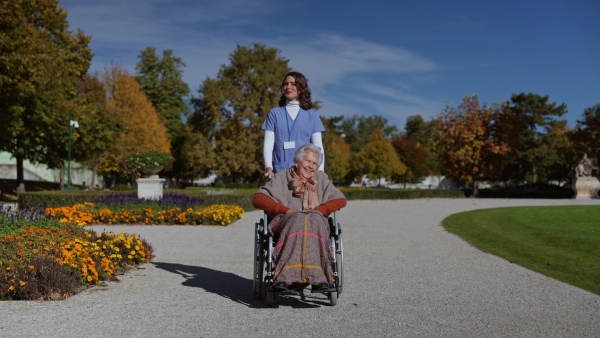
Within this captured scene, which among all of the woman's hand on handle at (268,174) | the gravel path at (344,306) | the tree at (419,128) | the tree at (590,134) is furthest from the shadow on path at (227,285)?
the tree at (419,128)

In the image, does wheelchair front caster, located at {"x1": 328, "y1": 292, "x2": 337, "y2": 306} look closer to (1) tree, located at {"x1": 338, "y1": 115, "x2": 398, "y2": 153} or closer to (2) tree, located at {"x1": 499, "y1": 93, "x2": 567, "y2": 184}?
(2) tree, located at {"x1": 499, "y1": 93, "x2": 567, "y2": 184}

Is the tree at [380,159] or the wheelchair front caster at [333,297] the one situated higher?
the tree at [380,159]

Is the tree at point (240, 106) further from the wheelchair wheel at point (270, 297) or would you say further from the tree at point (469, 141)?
the wheelchair wheel at point (270, 297)

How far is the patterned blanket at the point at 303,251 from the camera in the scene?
5.30 metres

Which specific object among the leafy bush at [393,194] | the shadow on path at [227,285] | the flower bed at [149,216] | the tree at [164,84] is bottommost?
the shadow on path at [227,285]

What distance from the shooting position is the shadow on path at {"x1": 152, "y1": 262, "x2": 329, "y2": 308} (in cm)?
604

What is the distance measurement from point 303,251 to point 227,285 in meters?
2.10

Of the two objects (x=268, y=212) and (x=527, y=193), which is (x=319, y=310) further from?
(x=527, y=193)

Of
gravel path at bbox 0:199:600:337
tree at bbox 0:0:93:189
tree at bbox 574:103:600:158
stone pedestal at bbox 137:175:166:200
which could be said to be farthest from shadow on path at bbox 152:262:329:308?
tree at bbox 574:103:600:158

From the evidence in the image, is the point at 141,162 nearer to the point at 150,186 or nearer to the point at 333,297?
the point at 150,186

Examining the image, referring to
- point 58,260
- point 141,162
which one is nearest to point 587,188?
point 141,162

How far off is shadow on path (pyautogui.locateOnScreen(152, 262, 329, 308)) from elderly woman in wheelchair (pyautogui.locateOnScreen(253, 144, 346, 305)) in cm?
22

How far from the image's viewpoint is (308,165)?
19.1 ft

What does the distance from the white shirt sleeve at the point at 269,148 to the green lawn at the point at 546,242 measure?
369cm
